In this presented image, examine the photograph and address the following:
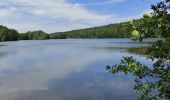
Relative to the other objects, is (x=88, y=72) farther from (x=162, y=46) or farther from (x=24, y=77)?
(x=162, y=46)

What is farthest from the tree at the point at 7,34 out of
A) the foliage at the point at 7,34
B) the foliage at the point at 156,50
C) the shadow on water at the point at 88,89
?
the foliage at the point at 156,50

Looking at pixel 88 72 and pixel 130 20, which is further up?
pixel 130 20

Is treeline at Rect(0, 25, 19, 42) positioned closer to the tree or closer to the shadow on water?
the tree

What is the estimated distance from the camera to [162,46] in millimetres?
5637

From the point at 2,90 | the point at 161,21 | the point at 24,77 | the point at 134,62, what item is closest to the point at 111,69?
the point at 134,62

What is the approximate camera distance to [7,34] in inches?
7077

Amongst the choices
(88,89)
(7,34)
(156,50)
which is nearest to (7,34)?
(7,34)

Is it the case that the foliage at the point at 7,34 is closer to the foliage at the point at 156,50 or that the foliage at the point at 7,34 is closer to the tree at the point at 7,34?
the tree at the point at 7,34

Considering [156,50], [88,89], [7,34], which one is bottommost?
[7,34]

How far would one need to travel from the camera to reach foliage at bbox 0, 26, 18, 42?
17300 cm

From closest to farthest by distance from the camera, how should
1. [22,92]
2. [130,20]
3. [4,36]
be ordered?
1. [130,20]
2. [22,92]
3. [4,36]

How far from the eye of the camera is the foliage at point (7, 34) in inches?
6811

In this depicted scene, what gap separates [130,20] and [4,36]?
173m

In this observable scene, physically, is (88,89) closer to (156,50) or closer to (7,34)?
(156,50)
